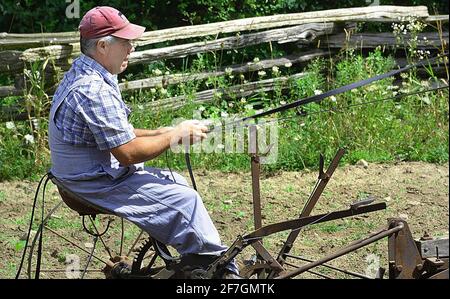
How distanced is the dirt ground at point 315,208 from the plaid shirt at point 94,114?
1935 mm

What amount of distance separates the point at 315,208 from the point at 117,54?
3.05 meters

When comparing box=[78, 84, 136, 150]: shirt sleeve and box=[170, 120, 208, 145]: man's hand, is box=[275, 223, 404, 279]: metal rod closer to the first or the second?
box=[170, 120, 208, 145]: man's hand

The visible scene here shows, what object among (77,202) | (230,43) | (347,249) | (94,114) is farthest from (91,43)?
(230,43)

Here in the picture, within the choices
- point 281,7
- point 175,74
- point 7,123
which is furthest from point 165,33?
point 281,7

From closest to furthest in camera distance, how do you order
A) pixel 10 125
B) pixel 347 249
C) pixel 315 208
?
pixel 347 249
pixel 315 208
pixel 10 125

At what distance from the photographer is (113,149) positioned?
183 inches

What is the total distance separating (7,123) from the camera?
8.88 metres

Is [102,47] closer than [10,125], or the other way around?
[102,47]

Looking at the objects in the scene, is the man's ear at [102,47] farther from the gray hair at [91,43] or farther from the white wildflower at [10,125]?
the white wildflower at [10,125]

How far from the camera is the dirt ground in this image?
6656 mm

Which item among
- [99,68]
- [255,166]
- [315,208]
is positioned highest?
[99,68]

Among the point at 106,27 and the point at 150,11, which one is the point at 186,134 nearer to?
the point at 106,27

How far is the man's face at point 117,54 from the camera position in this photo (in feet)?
15.9

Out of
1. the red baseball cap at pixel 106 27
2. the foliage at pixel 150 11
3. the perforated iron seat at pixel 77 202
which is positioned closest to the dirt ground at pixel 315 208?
the perforated iron seat at pixel 77 202
